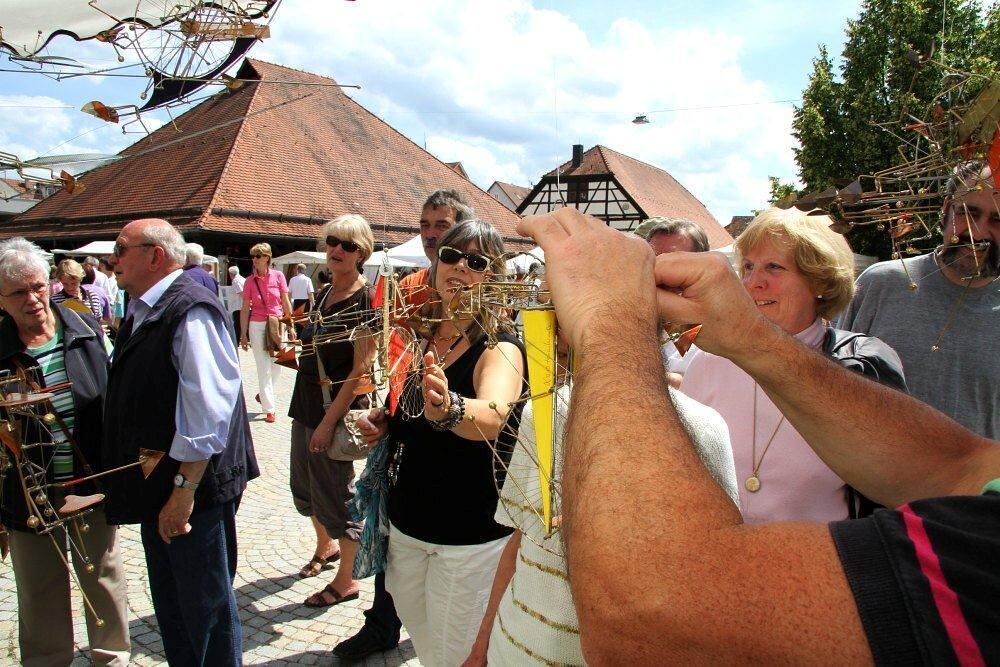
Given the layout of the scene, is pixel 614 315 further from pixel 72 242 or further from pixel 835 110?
pixel 72 242

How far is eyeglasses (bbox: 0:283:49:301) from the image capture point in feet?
10.5

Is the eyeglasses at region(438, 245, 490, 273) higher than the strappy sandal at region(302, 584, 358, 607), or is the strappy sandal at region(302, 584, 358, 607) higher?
the eyeglasses at region(438, 245, 490, 273)

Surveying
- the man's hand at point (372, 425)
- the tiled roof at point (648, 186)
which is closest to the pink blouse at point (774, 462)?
the man's hand at point (372, 425)

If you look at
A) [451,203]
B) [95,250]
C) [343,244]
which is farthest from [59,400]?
[95,250]

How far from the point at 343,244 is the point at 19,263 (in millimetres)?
1765

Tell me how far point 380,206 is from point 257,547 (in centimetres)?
2280

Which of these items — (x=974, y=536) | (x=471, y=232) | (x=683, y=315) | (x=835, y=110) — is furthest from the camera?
(x=835, y=110)

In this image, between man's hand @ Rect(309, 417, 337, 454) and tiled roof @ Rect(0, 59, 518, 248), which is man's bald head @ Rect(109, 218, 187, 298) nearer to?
man's hand @ Rect(309, 417, 337, 454)

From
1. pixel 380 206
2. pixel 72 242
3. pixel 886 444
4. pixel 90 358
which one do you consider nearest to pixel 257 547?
pixel 90 358

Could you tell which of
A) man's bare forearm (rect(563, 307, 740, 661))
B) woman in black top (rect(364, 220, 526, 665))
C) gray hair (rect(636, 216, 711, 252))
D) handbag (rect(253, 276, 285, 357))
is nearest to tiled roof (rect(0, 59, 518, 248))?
gray hair (rect(636, 216, 711, 252))

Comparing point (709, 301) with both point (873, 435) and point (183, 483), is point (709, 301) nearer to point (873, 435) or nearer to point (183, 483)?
point (873, 435)

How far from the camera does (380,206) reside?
1041 inches

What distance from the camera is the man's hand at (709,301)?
106 centimetres

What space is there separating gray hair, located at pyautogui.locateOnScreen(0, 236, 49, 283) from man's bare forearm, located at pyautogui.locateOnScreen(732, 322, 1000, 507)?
3.62m
